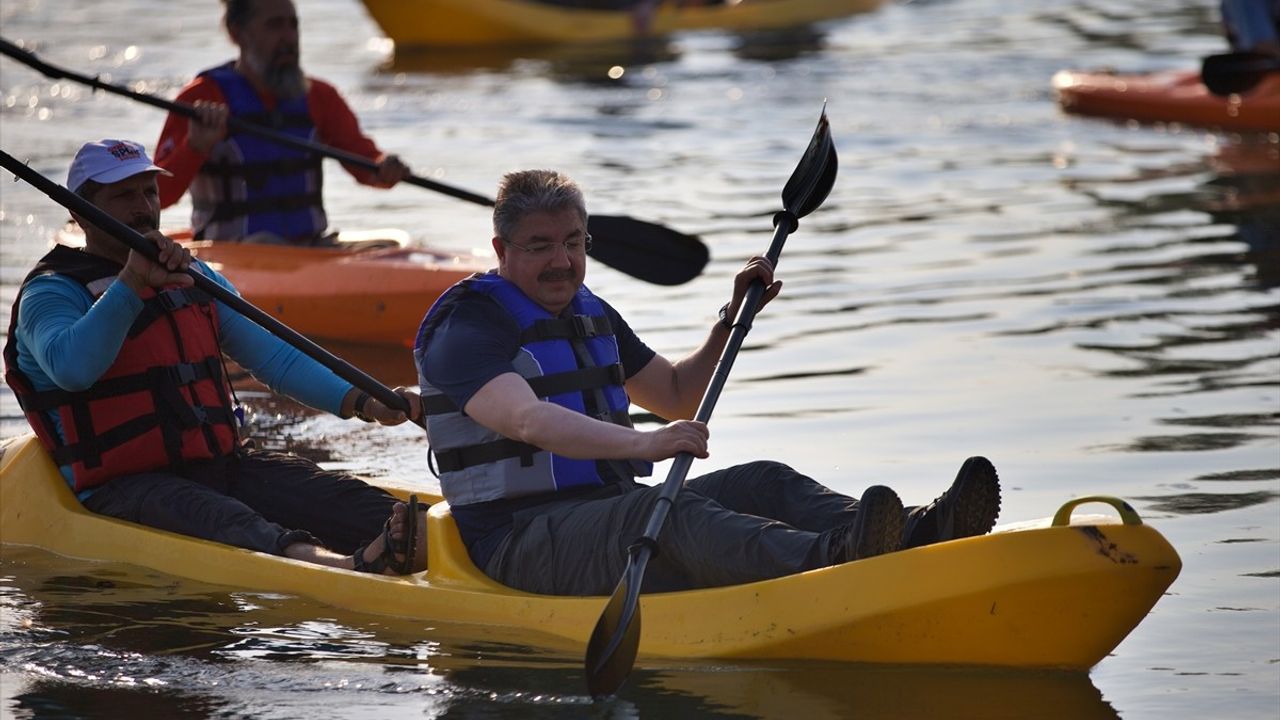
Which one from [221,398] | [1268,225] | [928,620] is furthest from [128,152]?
[1268,225]

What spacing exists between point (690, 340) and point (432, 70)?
31.1 feet

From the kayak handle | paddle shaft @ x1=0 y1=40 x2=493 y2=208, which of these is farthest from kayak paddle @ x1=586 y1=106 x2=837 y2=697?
paddle shaft @ x1=0 y1=40 x2=493 y2=208

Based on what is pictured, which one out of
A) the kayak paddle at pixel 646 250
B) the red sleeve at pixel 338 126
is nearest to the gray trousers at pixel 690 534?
the kayak paddle at pixel 646 250

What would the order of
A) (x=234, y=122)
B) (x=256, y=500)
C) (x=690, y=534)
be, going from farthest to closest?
(x=234, y=122) → (x=256, y=500) → (x=690, y=534)

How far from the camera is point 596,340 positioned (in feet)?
13.2

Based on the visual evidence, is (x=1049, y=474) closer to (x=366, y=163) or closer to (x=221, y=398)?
(x=221, y=398)

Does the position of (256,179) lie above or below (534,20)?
below

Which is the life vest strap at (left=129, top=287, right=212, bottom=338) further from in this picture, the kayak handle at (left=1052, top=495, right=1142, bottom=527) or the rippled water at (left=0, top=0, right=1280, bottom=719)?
the kayak handle at (left=1052, top=495, right=1142, bottom=527)

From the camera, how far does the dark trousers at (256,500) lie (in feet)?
14.7

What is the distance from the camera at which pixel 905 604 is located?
3670 mm

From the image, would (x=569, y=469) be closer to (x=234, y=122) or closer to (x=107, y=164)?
(x=107, y=164)

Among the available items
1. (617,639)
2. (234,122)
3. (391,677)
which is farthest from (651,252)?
(617,639)

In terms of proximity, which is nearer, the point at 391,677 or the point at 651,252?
the point at 391,677

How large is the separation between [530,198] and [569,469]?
537mm
